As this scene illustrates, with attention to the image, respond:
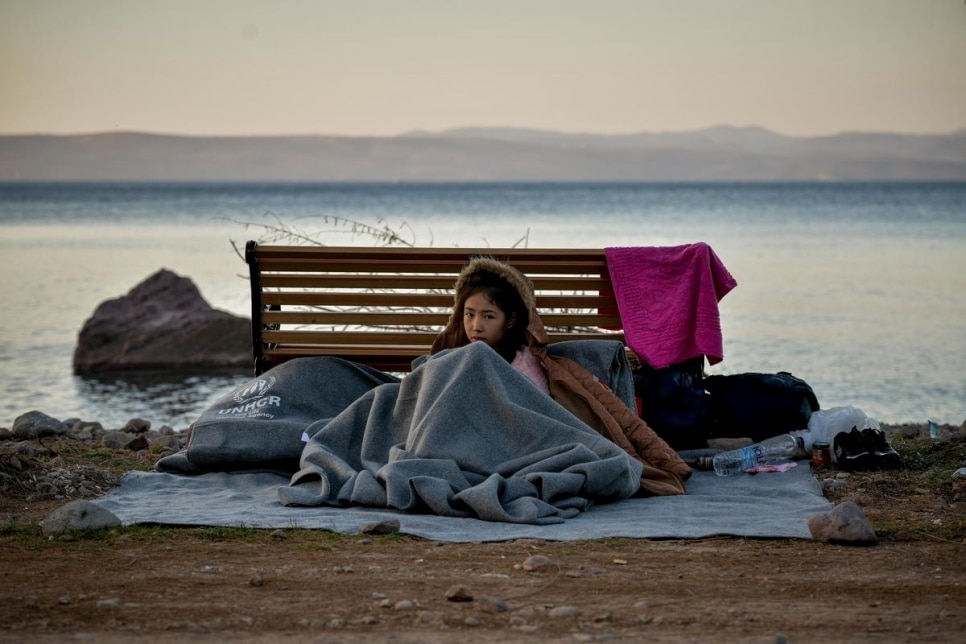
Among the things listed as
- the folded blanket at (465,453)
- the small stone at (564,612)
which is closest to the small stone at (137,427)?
the folded blanket at (465,453)

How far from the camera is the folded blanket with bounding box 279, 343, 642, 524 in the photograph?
5.04 meters

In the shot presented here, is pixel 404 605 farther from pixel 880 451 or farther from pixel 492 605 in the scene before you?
pixel 880 451

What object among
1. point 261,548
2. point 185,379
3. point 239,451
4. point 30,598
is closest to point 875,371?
point 185,379

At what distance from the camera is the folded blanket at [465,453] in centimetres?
504

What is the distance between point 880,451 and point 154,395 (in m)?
8.20

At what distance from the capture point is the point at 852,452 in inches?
235

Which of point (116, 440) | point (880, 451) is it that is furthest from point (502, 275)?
point (116, 440)

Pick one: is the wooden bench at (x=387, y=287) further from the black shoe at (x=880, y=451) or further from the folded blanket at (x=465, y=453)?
the black shoe at (x=880, y=451)

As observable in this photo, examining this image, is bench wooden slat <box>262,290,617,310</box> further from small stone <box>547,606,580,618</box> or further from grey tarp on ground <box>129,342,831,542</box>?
small stone <box>547,606,580,618</box>

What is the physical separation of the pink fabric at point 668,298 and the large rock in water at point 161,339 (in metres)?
8.20

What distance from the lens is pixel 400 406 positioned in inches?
223

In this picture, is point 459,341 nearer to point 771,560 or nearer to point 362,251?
point 362,251

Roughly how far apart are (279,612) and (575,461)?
1.90 metres

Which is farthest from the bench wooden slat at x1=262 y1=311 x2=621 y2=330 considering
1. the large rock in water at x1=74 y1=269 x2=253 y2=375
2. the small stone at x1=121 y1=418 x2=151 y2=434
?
the large rock in water at x1=74 y1=269 x2=253 y2=375
